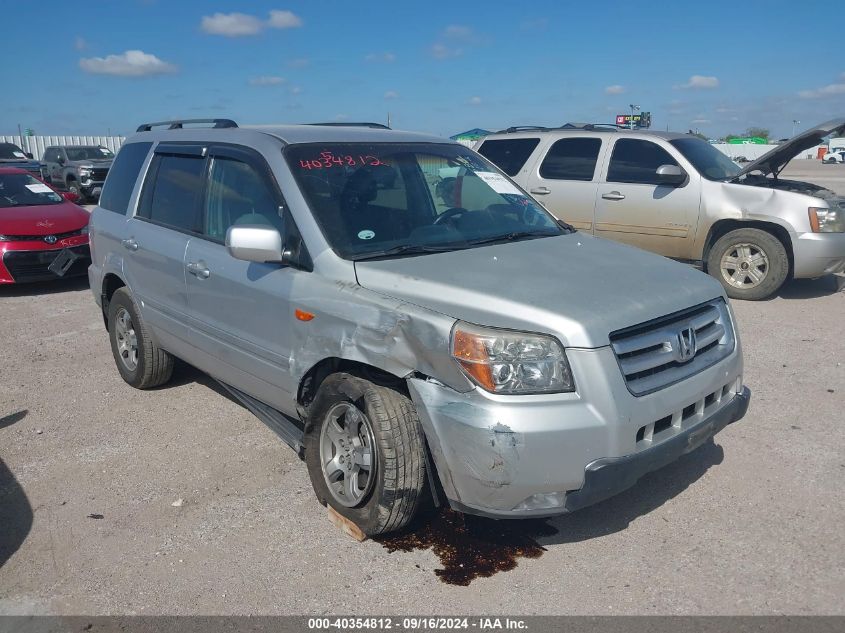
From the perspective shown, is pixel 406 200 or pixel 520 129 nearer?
pixel 406 200

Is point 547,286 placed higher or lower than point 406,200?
lower

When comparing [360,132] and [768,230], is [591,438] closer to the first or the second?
[360,132]

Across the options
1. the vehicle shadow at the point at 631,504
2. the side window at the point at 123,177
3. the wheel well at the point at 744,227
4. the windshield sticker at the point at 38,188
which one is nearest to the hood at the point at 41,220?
the windshield sticker at the point at 38,188

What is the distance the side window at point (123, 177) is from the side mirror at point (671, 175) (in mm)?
5537

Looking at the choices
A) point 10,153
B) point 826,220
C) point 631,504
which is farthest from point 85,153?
point 631,504

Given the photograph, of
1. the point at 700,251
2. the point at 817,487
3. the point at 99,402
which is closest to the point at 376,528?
the point at 817,487

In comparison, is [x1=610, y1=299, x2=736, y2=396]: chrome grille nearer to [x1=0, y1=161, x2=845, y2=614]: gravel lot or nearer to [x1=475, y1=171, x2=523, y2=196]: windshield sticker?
[x1=0, y1=161, x2=845, y2=614]: gravel lot

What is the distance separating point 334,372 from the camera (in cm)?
357

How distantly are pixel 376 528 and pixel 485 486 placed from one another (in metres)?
0.68

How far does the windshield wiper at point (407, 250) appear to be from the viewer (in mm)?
3580

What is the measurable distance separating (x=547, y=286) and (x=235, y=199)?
2027mm

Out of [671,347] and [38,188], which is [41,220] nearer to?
[38,188]

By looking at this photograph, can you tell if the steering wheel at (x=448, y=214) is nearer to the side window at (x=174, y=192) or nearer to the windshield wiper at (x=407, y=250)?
the windshield wiper at (x=407, y=250)

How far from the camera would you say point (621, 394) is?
2.94 metres
